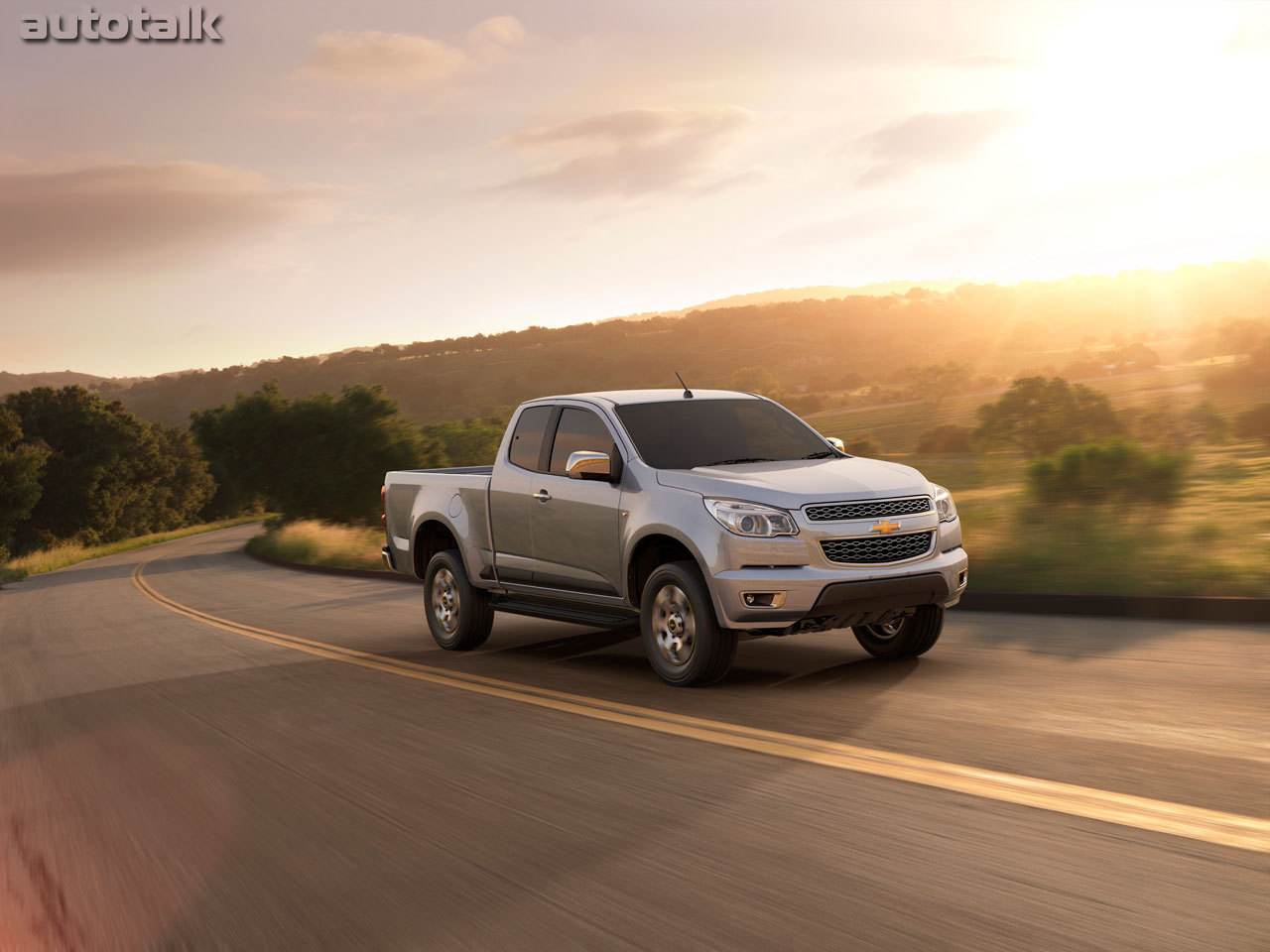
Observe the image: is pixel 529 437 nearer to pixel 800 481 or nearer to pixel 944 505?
pixel 800 481

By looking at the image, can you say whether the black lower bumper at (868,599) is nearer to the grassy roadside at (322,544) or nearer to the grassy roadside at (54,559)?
the grassy roadside at (322,544)

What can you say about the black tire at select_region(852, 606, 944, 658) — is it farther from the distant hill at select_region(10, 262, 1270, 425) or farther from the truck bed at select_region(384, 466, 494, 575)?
the distant hill at select_region(10, 262, 1270, 425)

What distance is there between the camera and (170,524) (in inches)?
3590

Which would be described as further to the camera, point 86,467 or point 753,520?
point 86,467

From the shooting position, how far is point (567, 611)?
27.9 feet

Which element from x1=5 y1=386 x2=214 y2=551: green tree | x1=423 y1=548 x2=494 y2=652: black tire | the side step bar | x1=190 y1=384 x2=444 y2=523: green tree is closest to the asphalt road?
the side step bar

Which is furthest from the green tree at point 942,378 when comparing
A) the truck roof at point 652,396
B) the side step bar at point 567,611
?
the side step bar at point 567,611

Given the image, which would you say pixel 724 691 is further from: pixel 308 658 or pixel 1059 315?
pixel 1059 315

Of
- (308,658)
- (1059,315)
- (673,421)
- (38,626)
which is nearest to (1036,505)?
(673,421)

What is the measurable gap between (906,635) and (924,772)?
288 centimetres

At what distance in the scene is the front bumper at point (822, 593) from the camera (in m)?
6.67

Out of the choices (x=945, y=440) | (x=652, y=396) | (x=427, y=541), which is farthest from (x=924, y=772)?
(x=945, y=440)

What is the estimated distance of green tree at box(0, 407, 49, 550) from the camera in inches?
2522

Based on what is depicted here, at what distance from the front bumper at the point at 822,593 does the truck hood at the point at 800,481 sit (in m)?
0.45
